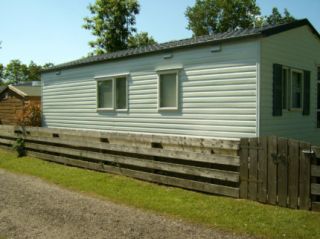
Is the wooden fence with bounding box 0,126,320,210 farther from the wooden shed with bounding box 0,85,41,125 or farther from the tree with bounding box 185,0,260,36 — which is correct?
the tree with bounding box 185,0,260,36

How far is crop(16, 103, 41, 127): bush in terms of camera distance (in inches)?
714

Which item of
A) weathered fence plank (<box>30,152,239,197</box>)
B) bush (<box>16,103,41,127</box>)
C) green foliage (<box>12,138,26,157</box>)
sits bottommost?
weathered fence plank (<box>30,152,239,197</box>)

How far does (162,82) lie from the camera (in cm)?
1197

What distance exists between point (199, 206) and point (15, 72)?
82437mm

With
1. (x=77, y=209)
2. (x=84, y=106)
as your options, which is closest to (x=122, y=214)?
(x=77, y=209)

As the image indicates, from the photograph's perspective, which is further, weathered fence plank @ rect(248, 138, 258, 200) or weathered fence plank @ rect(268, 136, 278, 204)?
weathered fence plank @ rect(248, 138, 258, 200)

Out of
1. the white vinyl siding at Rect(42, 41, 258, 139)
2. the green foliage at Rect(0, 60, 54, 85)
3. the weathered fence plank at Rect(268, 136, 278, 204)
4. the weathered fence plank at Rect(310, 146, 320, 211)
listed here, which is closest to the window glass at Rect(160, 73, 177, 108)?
the white vinyl siding at Rect(42, 41, 258, 139)

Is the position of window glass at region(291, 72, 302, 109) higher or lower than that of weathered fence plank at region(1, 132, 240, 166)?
higher

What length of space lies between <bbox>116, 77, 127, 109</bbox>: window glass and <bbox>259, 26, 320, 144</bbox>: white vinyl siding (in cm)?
542

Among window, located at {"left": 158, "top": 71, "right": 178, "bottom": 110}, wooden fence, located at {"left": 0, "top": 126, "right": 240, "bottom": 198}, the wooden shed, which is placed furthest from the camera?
the wooden shed

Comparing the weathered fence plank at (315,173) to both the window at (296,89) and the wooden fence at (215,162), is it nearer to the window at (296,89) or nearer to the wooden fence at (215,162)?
the wooden fence at (215,162)

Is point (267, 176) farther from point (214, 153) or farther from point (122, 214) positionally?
point (122, 214)

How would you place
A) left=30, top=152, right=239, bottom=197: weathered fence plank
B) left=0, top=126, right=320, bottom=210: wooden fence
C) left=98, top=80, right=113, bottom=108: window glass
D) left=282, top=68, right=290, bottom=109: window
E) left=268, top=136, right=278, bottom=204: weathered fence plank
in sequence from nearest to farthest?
left=0, top=126, right=320, bottom=210: wooden fence < left=268, top=136, right=278, bottom=204: weathered fence plank < left=30, top=152, right=239, bottom=197: weathered fence plank < left=282, top=68, right=290, bottom=109: window < left=98, top=80, right=113, bottom=108: window glass

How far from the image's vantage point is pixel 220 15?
49.4 m
